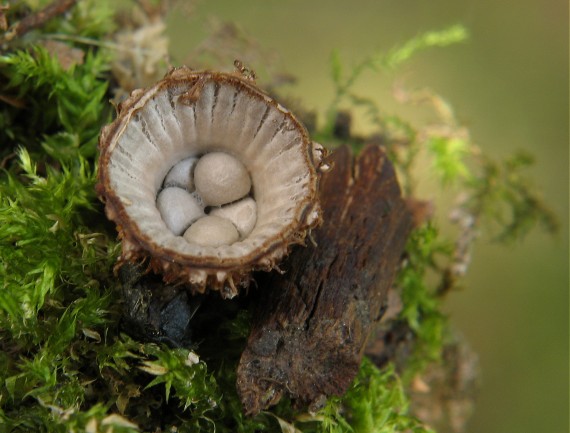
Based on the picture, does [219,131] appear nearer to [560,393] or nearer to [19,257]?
[19,257]

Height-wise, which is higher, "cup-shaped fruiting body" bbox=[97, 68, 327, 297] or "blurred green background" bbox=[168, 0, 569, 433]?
"blurred green background" bbox=[168, 0, 569, 433]

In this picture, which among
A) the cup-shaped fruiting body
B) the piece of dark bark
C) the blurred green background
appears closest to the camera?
the cup-shaped fruiting body

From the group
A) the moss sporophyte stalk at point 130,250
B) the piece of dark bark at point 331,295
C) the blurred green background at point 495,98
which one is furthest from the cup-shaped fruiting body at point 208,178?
the blurred green background at point 495,98

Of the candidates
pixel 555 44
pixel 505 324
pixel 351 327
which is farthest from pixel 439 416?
pixel 555 44

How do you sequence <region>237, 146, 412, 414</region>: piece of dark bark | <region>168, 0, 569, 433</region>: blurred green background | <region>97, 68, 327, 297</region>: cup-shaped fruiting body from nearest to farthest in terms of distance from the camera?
<region>97, 68, 327, 297</region>: cup-shaped fruiting body → <region>237, 146, 412, 414</region>: piece of dark bark → <region>168, 0, 569, 433</region>: blurred green background

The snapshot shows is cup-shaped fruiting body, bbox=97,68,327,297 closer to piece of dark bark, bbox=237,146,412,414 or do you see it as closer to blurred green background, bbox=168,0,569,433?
piece of dark bark, bbox=237,146,412,414

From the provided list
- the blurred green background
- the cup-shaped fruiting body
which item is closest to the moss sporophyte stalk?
the cup-shaped fruiting body

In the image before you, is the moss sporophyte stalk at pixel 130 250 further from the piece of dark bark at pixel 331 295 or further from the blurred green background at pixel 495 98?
the blurred green background at pixel 495 98
